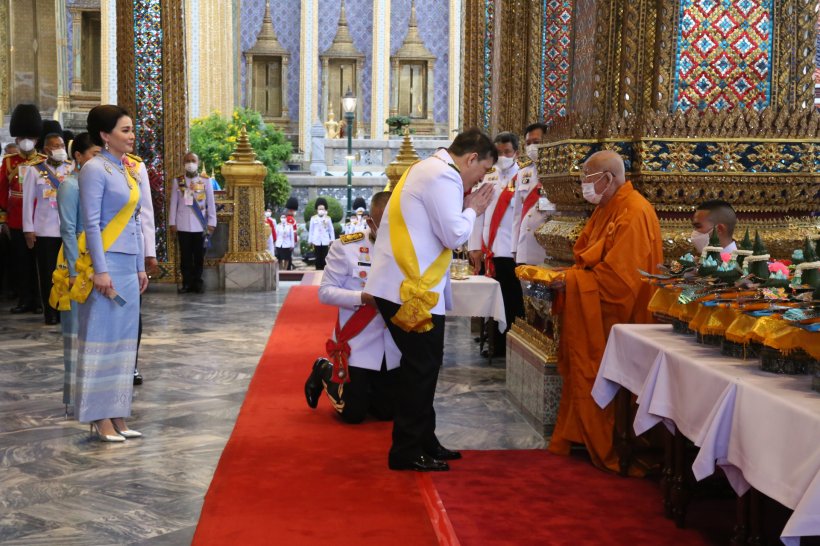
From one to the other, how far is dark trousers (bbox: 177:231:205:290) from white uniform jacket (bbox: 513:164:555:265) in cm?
643

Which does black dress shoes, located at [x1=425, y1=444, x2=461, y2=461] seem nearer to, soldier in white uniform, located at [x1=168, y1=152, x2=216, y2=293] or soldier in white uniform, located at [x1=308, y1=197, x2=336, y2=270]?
soldier in white uniform, located at [x1=168, y1=152, x2=216, y2=293]

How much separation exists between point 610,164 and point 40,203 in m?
6.96

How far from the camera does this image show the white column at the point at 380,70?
32.7 m

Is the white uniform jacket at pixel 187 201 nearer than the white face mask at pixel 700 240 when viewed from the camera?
No

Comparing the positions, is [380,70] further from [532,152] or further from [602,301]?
[602,301]

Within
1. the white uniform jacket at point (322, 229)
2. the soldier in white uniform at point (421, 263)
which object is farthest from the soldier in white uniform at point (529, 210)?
the white uniform jacket at point (322, 229)

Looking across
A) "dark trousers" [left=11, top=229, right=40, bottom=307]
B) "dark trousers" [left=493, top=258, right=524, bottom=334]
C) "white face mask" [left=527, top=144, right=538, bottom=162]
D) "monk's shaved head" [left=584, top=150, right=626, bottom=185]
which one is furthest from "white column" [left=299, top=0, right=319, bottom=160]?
"monk's shaved head" [left=584, top=150, right=626, bottom=185]

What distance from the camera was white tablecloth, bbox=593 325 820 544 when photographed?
118 inches

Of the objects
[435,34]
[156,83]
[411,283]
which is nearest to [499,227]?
[411,283]

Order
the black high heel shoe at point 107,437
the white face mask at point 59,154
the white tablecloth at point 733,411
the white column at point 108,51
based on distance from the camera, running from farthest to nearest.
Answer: the white column at point 108,51, the white face mask at point 59,154, the black high heel shoe at point 107,437, the white tablecloth at point 733,411

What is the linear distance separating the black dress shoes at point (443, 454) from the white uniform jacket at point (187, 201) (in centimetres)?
906

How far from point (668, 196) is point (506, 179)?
11.4ft

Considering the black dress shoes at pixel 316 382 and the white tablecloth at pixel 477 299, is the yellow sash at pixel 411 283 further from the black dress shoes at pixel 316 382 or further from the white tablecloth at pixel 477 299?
the white tablecloth at pixel 477 299

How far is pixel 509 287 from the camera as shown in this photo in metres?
8.90
